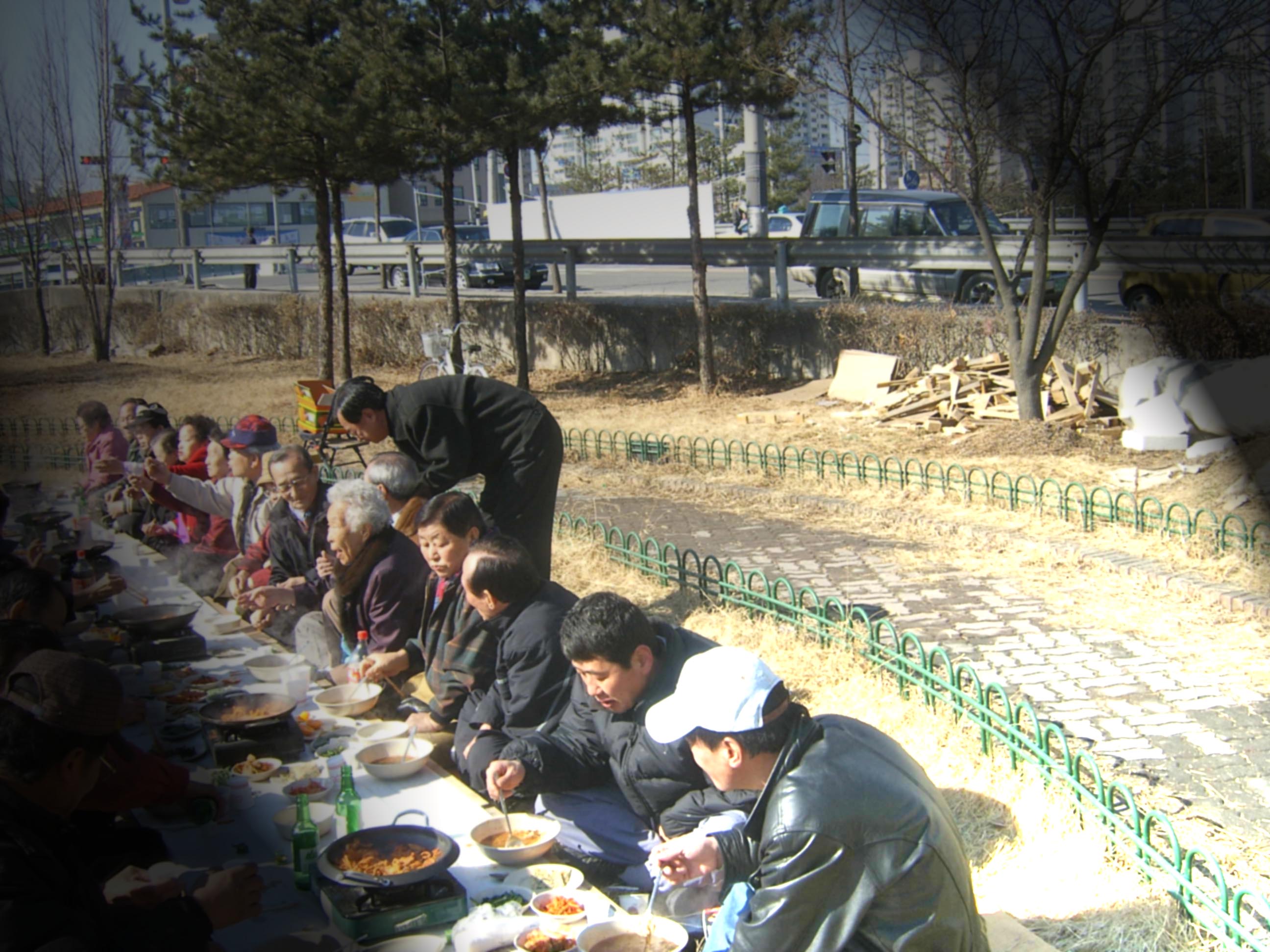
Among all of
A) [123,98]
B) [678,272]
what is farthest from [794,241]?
[678,272]

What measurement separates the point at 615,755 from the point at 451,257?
531 inches

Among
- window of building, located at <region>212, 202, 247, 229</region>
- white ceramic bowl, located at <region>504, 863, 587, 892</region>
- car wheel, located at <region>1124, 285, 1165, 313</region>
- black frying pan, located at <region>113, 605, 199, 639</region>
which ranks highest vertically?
window of building, located at <region>212, 202, 247, 229</region>

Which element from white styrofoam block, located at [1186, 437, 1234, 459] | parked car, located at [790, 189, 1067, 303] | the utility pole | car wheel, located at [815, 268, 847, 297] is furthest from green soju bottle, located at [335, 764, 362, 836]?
car wheel, located at [815, 268, 847, 297]

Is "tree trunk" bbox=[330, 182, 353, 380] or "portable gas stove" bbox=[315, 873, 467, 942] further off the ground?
"tree trunk" bbox=[330, 182, 353, 380]

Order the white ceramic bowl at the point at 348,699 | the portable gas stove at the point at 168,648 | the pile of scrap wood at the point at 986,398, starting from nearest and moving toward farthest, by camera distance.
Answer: the white ceramic bowl at the point at 348,699
the portable gas stove at the point at 168,648
the pile of scrap wood at the point at 986,398

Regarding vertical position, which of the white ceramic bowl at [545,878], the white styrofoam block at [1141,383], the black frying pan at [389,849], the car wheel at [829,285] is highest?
the car wheel at [829,285]

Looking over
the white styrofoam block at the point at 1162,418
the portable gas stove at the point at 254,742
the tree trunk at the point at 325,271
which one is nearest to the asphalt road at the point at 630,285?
the tree trunk at the point at 325,271

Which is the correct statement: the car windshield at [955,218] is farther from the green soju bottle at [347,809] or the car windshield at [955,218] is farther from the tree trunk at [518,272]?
the green soju bottle at [347,809]

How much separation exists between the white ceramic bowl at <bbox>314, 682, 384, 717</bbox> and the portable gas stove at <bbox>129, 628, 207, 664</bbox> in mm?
812

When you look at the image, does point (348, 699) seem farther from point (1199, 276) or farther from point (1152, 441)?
point (1199, 276)

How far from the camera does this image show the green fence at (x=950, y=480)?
8.04 meters

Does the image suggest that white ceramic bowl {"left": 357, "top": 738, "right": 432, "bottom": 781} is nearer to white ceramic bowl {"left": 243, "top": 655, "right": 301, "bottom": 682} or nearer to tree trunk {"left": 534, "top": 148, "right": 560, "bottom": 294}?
white ceramic bowl {"left": 243, "top": 655, "right": 301, "bottom": 682}

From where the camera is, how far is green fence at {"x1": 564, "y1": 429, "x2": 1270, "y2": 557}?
804cm

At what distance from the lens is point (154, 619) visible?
16.7ft
